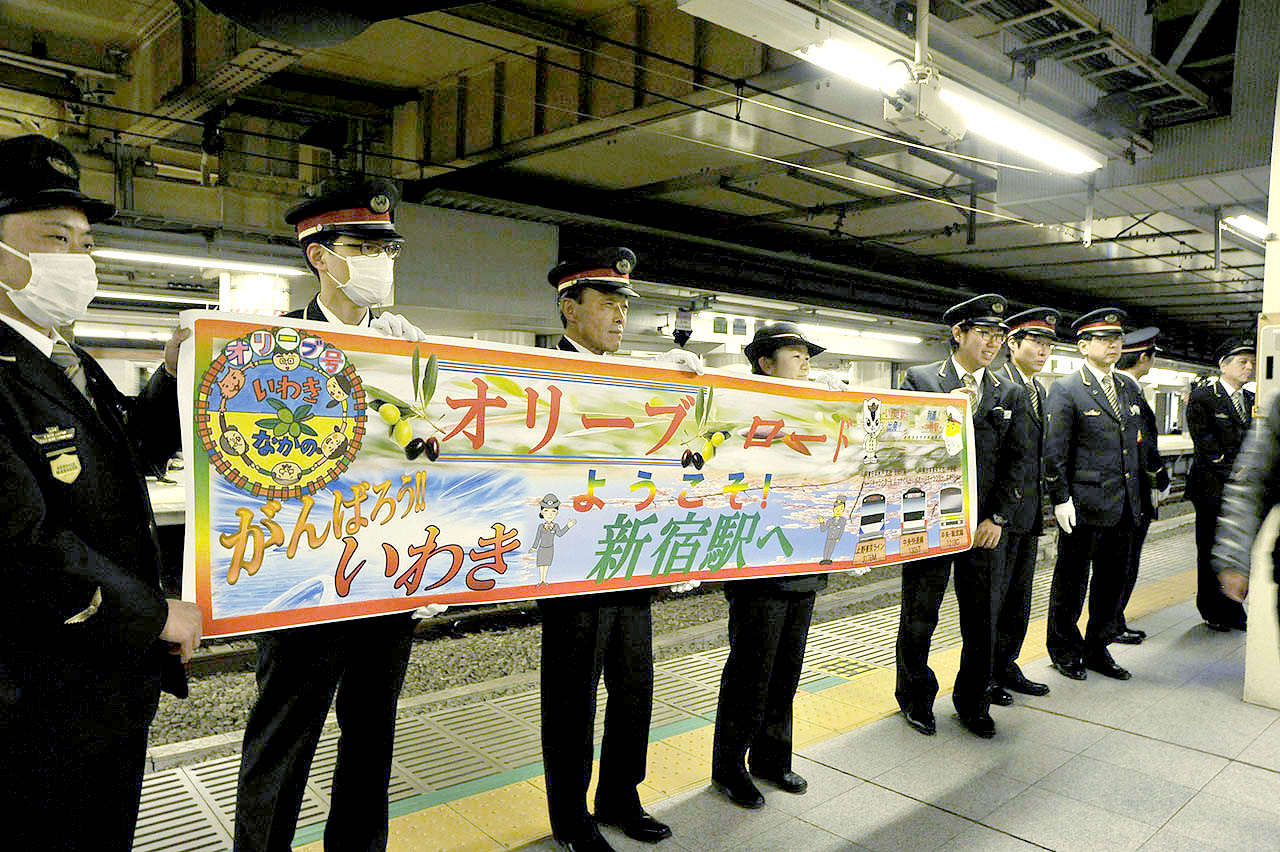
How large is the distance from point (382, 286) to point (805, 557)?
6.52 ft

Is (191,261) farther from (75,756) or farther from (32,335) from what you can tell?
(75,756)

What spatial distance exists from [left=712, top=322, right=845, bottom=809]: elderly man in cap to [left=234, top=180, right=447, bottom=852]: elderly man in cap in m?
1.36

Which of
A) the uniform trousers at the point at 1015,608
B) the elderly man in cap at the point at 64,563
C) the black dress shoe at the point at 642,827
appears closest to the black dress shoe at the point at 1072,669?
the uniform trousers at the point at 1015,608

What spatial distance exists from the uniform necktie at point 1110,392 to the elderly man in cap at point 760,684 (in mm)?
2621

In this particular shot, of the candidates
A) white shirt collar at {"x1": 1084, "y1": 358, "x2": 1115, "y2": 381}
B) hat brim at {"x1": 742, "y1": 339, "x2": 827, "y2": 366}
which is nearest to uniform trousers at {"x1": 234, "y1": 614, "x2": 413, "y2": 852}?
hat brim at {"x1": 742, "y1": 339, "x2": 827, "y2": 366}

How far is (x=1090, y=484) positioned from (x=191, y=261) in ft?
25.1

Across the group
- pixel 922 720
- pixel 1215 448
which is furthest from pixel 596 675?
pixel 1215 448

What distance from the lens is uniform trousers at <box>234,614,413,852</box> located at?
224cm

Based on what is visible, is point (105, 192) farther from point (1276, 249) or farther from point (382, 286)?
point (1276, 249)

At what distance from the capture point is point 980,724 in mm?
Answer: 4039

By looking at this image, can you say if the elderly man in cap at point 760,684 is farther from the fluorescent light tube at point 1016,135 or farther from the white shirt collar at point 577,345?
the fluorescent light tube at point 1016,135

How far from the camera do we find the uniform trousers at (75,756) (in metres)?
1.67

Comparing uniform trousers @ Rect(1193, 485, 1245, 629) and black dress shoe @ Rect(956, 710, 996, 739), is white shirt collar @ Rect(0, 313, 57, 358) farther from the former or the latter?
uniform trousers @ Rect(1193, 485, 1245, 629)

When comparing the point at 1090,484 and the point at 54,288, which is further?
the point at 1090,484
